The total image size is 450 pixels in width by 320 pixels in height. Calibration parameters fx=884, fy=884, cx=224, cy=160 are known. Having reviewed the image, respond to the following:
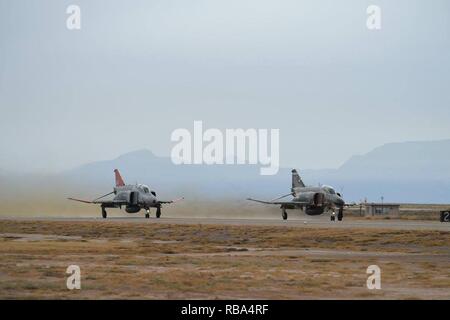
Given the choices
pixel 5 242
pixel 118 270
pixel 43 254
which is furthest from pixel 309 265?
pixel 5 242

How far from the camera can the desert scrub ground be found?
3278 centimetres

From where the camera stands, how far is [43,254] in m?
50.9

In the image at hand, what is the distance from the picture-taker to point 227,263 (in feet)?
147

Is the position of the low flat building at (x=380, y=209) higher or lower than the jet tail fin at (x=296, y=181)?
lower

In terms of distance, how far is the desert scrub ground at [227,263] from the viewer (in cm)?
3278

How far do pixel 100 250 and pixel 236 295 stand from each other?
79.6ft

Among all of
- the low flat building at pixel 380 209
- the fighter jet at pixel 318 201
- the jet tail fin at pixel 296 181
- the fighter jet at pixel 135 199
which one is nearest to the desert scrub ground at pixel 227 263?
the fighter jet at pixel 318 201

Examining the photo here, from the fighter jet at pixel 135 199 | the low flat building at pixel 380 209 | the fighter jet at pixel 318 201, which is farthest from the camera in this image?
the low flat building at pixel 380 209

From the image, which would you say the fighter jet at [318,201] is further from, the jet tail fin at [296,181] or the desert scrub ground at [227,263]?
the desert scrub ground at [227,263]

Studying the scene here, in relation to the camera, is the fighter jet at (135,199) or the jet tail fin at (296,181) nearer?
the fighter jet at (135,199)

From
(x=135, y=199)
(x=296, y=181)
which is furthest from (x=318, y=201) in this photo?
(x=135, y=199)

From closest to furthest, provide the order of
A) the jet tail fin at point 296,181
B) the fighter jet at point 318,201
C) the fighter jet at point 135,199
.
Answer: the fighter jet at point 318,201, the fighter jet at point 135,199, the jet tail fin at point 296,181

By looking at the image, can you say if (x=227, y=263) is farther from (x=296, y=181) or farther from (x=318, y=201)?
(x=296, y=181)
